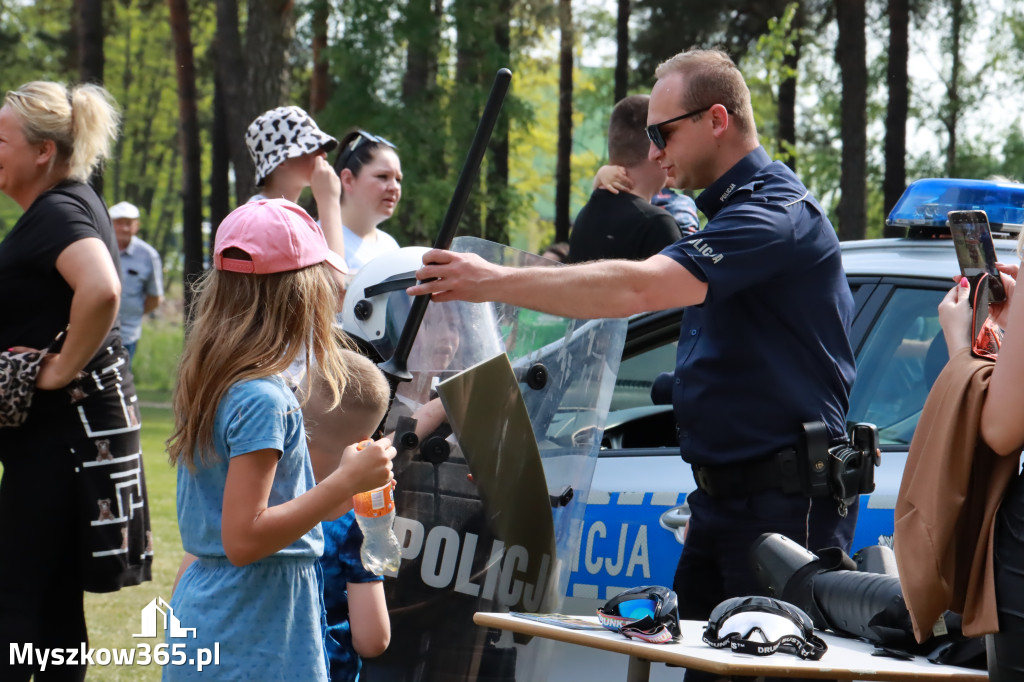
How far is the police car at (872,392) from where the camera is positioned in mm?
3344

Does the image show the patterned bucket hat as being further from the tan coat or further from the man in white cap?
the man in white cap

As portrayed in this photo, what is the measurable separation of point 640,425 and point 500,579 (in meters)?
1.67

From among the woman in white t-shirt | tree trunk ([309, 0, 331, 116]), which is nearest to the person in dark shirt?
the woman in white t-shirt

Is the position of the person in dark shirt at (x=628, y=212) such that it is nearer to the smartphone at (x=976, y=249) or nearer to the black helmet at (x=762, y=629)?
the smartphone at (x=976, y=249)

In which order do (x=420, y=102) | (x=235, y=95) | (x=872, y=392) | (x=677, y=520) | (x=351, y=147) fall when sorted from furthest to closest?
1. (x=420, y=102)
2. (x=235, y=95)
3. (x=351, y=147)
4. (x=872, y=392)
5. (x=677, y=520)

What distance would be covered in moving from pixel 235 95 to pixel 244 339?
15.0 m

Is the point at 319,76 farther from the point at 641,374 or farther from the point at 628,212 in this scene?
the point at 641,374

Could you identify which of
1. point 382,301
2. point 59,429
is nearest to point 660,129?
point 382,301

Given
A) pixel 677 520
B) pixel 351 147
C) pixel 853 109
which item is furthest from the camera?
pixel 853 109

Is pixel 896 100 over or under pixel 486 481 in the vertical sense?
over

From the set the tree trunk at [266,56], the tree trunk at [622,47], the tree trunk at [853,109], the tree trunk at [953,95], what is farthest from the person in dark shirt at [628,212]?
the tree trunk at [953,95]

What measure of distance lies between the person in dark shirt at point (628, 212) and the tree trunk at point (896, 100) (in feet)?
45.0

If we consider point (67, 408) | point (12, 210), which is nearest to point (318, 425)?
point (67, 408)

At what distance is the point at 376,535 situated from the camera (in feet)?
8.89
